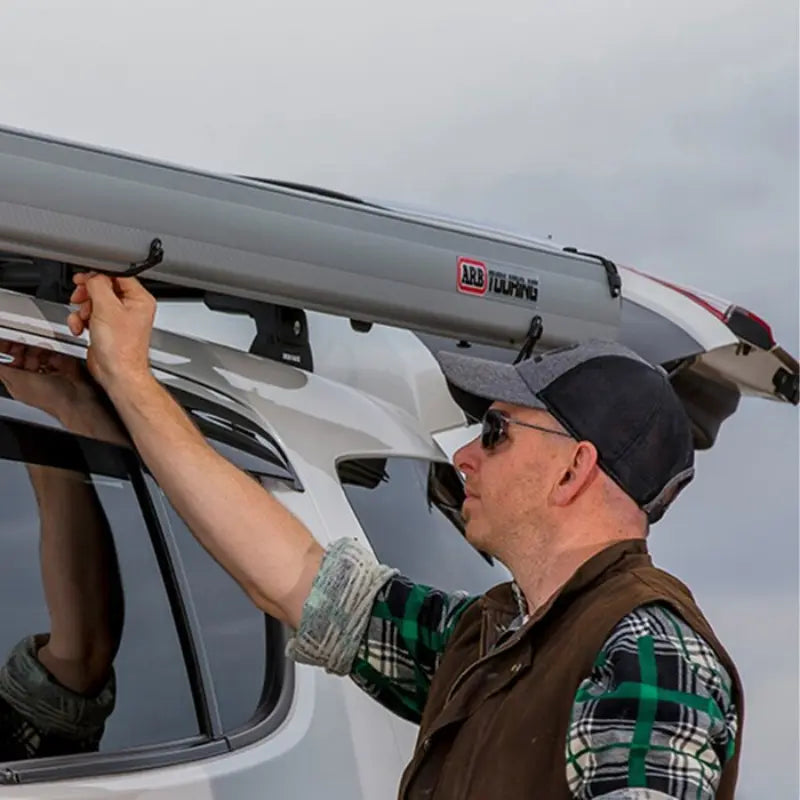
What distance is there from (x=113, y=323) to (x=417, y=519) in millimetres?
831

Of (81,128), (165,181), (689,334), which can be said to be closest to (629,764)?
(165,181)

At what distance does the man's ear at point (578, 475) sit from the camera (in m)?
2.42

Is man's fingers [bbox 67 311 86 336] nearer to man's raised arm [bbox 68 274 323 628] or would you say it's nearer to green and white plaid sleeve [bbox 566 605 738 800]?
man's raised arm [bbox 68 274 323 628]

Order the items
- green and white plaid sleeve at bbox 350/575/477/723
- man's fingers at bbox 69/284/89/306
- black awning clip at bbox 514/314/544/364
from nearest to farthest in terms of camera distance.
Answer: man's fingers at bbox 69/284/89/306 < green and white plaid sleeve at bbox 350/575/477/723 < black awning clip at bbox 514/314/544/364

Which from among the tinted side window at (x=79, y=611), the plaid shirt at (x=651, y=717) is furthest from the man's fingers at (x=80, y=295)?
the plaid shirt at (x=651, y=717)

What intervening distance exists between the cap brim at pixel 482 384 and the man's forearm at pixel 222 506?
14.0 inches

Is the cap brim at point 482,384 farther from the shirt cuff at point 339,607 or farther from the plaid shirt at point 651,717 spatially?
the plaid shirt at point 651,717

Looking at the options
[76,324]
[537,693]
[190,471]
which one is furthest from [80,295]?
[537,693]

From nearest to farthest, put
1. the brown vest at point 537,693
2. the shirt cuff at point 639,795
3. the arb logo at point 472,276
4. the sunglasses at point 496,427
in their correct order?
the shirt cuff at point 639,795
the brown vest at point 537,693
the sunglasses at point 496,427
the arb logo at point 472,276

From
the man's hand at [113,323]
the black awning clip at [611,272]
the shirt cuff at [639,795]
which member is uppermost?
the black awning clip at [611,272]

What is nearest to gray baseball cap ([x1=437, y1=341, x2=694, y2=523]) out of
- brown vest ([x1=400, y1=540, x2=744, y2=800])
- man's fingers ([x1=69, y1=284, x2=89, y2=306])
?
brown vest ([x1=400, y1=540, x2=744, y2=800])

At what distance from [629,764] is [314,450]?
1059 millimetres

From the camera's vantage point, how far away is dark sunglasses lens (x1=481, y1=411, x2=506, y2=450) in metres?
2.53

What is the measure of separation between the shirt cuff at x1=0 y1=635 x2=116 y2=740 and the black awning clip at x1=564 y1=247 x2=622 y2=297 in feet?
4.23
